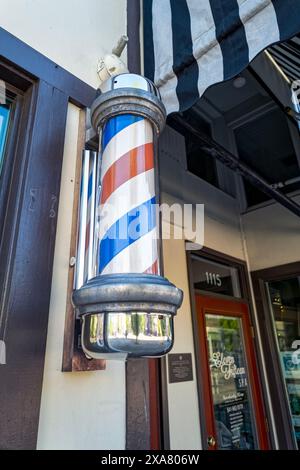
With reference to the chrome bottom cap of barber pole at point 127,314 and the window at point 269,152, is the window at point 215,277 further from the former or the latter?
the chrome bottom cap of barber pole at point 127,314

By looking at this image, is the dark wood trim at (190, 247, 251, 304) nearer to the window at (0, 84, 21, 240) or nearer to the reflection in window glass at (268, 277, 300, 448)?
the reflection in window glass at (268, 277, 300, 448)

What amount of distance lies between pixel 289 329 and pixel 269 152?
1.96 meters

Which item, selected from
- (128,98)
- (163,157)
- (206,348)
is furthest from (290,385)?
(128,98)

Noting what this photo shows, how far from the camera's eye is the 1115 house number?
267 centimetres

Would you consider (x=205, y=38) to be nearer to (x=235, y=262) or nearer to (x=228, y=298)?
(x=228, y=298)

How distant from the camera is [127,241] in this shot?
1.95ft

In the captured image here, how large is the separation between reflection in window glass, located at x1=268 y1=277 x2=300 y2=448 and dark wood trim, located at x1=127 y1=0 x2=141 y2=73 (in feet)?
8.46

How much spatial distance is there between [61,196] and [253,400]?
2701 millimetres

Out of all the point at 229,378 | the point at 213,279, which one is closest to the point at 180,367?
the point at 229,378

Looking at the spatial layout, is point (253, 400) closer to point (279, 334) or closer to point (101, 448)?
point (279, 334)

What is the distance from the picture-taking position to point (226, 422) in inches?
92.7

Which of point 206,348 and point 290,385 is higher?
point 206,348

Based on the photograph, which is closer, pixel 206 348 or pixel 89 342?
pixel 89 342

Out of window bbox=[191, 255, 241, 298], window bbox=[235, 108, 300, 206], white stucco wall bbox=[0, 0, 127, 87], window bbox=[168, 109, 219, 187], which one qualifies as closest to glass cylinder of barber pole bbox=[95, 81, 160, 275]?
white stucco wall bbox=[0, 0, 127, 87]
